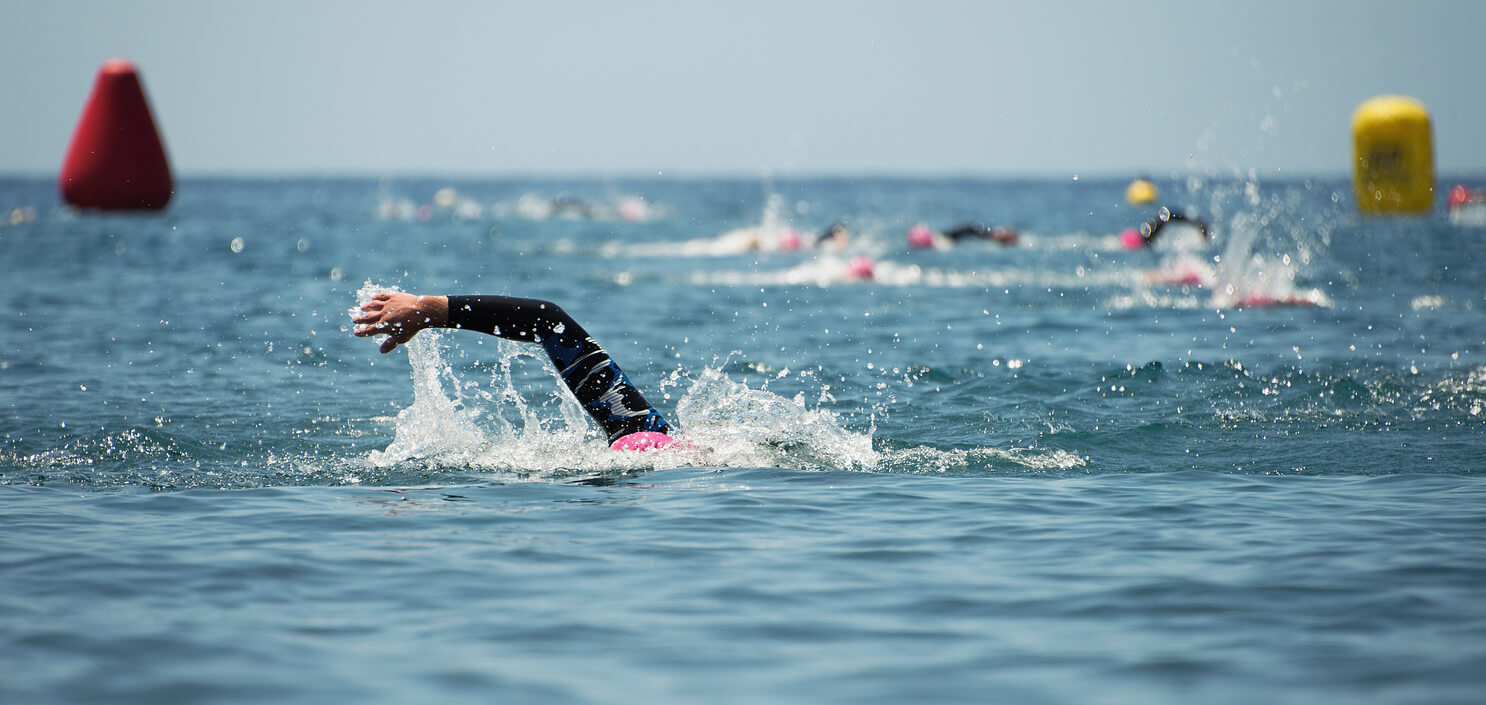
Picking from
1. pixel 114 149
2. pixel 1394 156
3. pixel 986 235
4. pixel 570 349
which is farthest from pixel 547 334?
pixel 1394 156

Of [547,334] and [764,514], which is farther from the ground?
[547,334]

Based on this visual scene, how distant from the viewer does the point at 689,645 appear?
174 inches

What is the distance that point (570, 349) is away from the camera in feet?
23.4

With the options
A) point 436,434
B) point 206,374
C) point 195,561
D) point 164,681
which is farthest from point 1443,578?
point 206,374

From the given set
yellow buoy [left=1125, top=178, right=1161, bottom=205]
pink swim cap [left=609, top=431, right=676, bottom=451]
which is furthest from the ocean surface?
yellow buoy [left=1125, top=178, right=1161, bottom=205]

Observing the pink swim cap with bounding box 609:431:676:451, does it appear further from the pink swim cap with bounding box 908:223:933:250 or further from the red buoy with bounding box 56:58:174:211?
the red buoy with bounding box 56:58:174:211

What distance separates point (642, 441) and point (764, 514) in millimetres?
1413

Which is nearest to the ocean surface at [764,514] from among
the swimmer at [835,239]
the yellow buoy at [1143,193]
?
the swimmer at [835,239]

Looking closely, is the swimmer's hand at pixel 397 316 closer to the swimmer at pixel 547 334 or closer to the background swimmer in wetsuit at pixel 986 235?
the swimmer at pixel 547 334

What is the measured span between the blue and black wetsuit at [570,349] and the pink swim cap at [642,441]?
28 millimetres

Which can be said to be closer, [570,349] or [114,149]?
[570,349]

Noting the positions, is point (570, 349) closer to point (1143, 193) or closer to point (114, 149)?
point (114, 149)

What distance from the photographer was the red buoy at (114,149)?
37.7m

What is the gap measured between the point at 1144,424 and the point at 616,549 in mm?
4998
